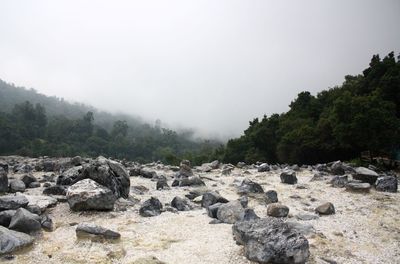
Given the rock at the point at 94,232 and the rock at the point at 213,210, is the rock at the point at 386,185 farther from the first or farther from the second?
the rock at the point at 94,232

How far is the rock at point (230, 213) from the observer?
38.0ft

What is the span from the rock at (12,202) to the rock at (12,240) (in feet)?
6.89

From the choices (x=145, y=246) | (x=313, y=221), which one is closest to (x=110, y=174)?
(x=145, y=246)

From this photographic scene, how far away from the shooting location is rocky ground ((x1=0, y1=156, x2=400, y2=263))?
8695 millimetres

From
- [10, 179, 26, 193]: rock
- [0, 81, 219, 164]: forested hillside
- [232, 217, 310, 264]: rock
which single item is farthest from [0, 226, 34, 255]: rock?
[0, 81, 219, 164]: forested hillside

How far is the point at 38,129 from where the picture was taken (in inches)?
3873

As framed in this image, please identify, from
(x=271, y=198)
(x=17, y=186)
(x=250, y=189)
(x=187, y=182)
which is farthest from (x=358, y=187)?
(x=17, y=186)

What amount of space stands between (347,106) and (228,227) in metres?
22.8

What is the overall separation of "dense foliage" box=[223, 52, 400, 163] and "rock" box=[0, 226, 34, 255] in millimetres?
25628

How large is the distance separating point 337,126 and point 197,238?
927 inches

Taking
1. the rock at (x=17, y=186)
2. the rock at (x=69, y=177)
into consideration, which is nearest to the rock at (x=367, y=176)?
the rock at (x=69, y=177)

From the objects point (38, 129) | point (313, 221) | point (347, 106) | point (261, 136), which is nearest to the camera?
point (313, 221)

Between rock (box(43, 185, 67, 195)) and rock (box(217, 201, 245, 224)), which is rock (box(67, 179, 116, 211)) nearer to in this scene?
rock (box(43, 185, 67, 195))

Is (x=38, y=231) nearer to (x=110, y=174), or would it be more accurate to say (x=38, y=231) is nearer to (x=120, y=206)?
(x=120, y=206)
